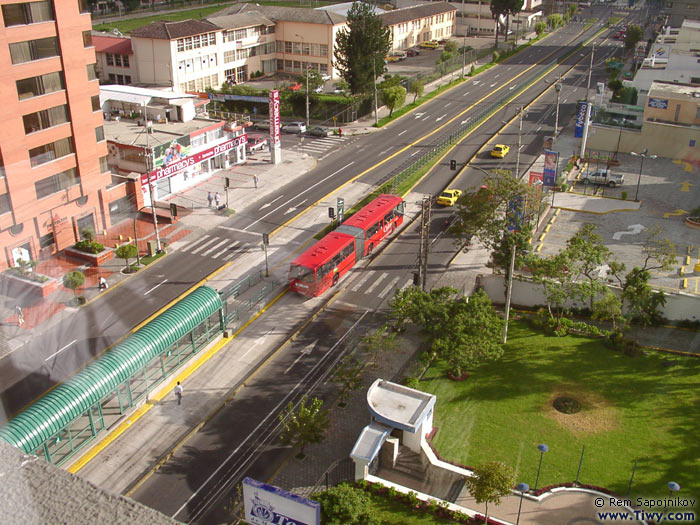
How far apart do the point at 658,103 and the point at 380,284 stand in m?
35.4

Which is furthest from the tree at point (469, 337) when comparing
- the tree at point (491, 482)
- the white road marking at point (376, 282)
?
the white road marking at point (376, 282)

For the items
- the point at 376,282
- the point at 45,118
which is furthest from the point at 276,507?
the point at 45,118

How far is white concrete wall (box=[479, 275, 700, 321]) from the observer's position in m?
31.8

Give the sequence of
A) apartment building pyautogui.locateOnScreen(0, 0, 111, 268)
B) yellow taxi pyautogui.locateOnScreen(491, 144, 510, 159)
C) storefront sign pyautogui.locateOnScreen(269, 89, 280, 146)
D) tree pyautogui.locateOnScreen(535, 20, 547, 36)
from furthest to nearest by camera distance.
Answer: tree pyautogui.locateOnScreen(535, 20, 547, 36), yellow taxi pyautogui.locateOnScreen(491, 144, 510, 159), storefront sign pyautogui.locateOnScreen(269, 89, 280, 146), apartment building pyautogui.locateOnScreen(0, 0, 111, 268)

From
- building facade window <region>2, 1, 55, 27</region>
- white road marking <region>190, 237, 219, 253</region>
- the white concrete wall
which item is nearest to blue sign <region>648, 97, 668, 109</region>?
the white concrete wall

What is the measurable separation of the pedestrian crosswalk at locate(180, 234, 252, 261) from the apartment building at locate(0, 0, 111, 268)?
18.7 feet

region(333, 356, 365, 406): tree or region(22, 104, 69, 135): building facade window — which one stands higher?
region(22, 104, 69, 135): building facade window

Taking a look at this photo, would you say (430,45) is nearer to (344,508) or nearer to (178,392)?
(178,392)

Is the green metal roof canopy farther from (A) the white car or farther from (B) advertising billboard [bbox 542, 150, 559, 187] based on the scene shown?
(A) the white car

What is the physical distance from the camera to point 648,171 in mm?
53156

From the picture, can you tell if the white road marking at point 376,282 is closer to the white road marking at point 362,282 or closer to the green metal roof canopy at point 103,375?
the white road marking at point 362,282

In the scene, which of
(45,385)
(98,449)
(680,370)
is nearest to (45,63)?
(45,385)

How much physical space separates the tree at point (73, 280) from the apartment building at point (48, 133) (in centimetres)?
202

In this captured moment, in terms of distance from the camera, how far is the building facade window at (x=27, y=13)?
31203 mm
